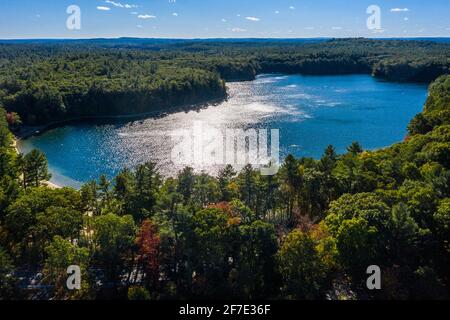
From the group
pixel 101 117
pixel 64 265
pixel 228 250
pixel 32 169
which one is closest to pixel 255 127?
pixel 101 117

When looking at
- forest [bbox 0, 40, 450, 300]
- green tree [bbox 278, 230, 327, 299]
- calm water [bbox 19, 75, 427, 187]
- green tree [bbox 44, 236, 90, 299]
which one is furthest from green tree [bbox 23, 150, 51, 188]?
green tree [bbox 278, 230, 327, 299]

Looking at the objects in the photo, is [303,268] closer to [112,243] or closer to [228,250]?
[228,250]

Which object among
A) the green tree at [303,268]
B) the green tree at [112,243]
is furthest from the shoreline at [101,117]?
the green tree at [303,268]

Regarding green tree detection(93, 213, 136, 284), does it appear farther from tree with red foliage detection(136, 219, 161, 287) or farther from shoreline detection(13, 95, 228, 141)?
shoreline detection(13, 95, 228, 141)

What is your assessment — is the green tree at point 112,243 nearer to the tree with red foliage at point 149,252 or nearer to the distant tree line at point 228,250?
the distant tree line at point 228,250

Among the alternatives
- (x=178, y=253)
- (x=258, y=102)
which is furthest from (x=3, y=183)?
(x=258, y=102)

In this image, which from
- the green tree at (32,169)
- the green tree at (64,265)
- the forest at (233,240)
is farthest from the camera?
the green tree at (32,169)
